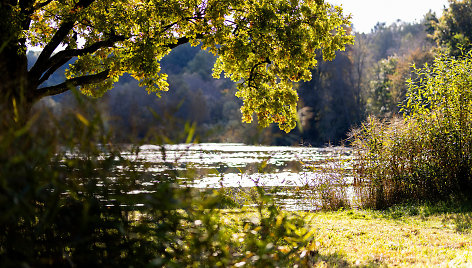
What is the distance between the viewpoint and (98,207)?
3.25 meters

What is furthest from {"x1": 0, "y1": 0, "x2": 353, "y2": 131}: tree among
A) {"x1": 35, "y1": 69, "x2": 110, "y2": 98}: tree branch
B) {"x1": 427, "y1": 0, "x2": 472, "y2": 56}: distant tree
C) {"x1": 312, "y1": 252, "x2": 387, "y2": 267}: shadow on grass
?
{"x1": 427, "y1": 0, "x2": 472, "y2": 56}: distant tree

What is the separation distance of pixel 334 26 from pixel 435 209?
248 inches

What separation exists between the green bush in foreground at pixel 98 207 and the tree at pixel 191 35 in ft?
26.5

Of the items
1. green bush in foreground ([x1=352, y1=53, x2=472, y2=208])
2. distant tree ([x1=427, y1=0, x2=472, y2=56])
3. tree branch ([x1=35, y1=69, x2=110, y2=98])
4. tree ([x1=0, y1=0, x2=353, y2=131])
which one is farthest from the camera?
distant tree ([x1=427, y1=0, x2=472, y2=56])

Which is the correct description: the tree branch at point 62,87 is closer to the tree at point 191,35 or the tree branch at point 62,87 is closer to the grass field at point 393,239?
the tree at point 191,35

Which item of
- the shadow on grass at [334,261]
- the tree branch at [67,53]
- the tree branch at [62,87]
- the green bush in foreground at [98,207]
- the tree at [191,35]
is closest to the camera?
the green bush in foreground at [98,207]

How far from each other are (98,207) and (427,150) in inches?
444

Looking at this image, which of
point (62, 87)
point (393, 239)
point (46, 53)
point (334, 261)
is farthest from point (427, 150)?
point (46, 53)

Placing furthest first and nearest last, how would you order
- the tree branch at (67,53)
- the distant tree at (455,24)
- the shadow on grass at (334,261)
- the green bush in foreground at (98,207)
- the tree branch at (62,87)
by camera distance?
the distant tree at (455,24)
the tree branch at (67,53)
the tree branch at (62,87)
the shadow on grass at (334,261)
the green bush in foreground at (98,207)

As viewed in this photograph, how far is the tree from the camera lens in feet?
37.0

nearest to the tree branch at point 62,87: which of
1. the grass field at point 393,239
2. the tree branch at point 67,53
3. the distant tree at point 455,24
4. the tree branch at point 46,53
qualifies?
the tree branch at point 46,53

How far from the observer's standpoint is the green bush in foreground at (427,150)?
1186cm

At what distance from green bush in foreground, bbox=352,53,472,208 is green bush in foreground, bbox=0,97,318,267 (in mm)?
10019

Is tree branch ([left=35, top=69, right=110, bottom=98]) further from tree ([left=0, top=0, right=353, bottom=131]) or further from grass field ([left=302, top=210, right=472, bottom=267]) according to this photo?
grass field ([left=302, top=210, right=472, bottom=267])
